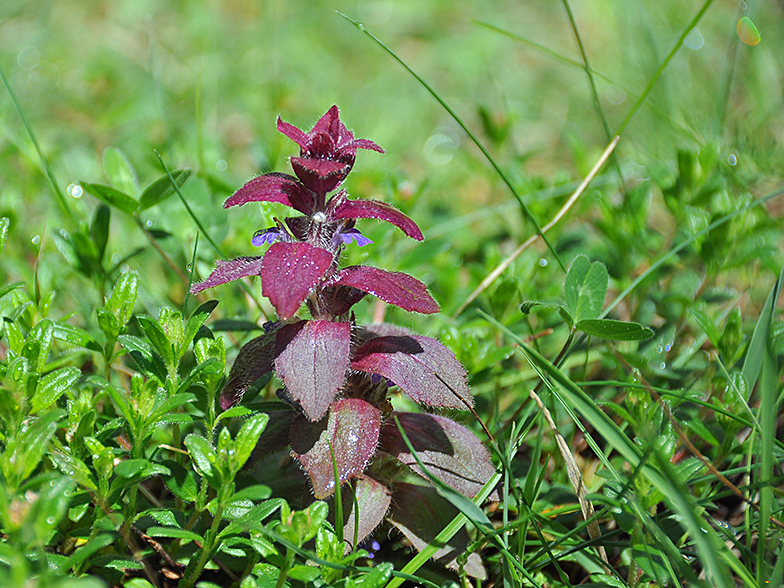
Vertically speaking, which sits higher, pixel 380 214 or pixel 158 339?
pixel 380 214

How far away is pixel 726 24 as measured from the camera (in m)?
4.86

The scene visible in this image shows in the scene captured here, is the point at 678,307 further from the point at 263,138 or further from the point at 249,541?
the point at 263,138

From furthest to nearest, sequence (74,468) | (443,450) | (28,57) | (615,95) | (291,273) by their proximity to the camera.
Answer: (615,95), (28,57), (443,450), (74,468), (291,273)

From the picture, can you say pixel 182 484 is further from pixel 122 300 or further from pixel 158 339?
pixel 122 300

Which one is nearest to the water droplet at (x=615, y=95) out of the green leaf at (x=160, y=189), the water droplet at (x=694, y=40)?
the water droplet at (x=694, y=40)

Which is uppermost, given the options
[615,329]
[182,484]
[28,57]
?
[615,329]

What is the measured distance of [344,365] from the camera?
1.40 metres

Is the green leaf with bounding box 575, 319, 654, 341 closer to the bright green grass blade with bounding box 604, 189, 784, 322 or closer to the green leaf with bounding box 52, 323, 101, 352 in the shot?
the bright green grass blade with bounding box 604, 189, 784, 322

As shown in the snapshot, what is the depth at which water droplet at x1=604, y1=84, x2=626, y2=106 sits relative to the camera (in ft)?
15.0

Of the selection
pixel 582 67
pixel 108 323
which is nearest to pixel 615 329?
pixel 582 67

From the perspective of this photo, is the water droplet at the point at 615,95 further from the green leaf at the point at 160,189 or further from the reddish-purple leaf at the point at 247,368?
the reddish-purple leaf at the point at 247,368

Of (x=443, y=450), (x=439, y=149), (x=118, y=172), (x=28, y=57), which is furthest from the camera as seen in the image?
(x=28, y=57)

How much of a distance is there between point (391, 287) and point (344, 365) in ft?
0.65

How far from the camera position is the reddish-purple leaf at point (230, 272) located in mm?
1422
